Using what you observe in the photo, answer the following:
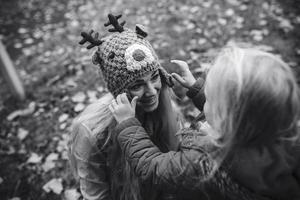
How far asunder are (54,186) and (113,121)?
120 cm

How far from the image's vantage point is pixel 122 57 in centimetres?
152

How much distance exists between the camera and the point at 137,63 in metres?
1.51

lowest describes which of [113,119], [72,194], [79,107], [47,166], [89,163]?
[72,194]

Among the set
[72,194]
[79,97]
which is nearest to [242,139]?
[72,194]

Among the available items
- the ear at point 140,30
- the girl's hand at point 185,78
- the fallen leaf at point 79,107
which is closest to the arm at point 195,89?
the girl's hand at point 185,78

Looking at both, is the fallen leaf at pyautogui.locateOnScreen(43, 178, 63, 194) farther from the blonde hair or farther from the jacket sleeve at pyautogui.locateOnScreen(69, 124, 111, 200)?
the blonde hair

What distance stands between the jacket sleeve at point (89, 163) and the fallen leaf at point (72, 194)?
47cm

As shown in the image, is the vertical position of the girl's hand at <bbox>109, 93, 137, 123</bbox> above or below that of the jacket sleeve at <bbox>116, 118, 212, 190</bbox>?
above

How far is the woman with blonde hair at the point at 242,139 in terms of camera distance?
1.04 m

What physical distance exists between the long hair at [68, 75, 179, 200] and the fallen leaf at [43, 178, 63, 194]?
64 cm

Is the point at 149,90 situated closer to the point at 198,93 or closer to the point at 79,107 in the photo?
the point at 198,93

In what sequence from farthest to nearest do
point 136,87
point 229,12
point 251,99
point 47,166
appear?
point 229,12, point 47,166, point 136,87, point 251,99

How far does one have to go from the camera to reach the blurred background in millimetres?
2666

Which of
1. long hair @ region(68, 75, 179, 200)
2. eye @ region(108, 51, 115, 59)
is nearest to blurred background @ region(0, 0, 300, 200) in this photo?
long hair @ region(68, 75, 179, 200)
